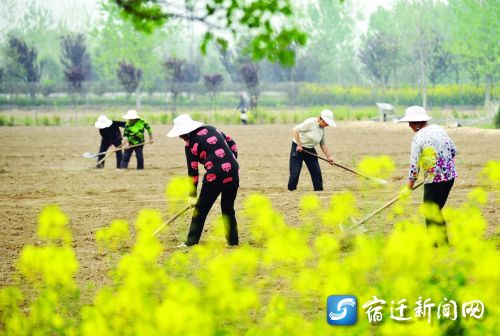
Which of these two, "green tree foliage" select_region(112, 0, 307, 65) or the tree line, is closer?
"green tree foliage" select_region(112, 0, 307, 65)

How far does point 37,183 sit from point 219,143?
28.8 feet

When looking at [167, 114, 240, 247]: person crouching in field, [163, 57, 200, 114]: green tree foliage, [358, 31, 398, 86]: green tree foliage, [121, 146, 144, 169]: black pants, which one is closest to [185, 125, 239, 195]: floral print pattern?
[167, 114, 240, 247]: person crouching in field

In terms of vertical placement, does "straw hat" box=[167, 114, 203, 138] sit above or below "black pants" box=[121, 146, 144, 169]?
above

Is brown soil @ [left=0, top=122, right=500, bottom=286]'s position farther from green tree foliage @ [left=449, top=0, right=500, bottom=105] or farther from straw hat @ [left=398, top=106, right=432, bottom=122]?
green tree foliage @ [left=449, top=0, right=500, bottom=105]

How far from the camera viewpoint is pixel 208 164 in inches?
362

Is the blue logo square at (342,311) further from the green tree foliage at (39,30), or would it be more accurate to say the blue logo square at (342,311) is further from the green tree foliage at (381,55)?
the green tree foliage at (39,30)

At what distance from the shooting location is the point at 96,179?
17.5 m

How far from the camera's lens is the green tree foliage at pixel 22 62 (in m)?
59.3

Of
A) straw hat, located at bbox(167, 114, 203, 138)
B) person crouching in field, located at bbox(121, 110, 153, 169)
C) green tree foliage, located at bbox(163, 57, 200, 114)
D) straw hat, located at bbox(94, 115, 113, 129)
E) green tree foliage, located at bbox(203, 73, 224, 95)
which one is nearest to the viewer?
straw hat, located at bbox(167, 114, 203, 138)

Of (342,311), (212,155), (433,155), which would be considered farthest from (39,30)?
(342,311)

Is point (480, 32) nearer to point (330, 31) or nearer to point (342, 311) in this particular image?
point (330, 31)

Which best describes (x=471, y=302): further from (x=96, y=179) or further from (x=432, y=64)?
(x=432, y=64)

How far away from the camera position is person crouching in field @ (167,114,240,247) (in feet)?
30.2

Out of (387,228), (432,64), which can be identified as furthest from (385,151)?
(432,64)
